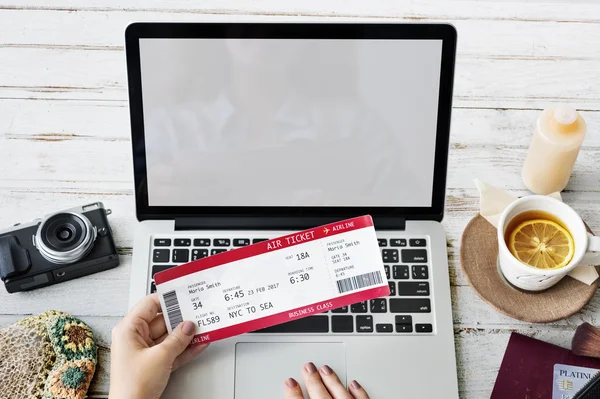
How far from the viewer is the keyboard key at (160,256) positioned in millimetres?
853

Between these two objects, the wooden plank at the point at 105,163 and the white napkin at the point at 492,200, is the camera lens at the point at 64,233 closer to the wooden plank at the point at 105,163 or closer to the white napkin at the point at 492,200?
the wooden plank at the point at 105,163

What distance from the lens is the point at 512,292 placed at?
849mm

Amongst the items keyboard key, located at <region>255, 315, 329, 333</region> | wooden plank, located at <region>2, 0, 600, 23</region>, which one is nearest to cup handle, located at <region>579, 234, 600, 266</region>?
keyboard key, located at <region>255, 315, 329, 333</region>

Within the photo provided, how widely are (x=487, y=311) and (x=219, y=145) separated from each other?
1.29 ft

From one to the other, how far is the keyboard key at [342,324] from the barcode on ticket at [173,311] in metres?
0.18

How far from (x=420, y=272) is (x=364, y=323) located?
0.31 feet

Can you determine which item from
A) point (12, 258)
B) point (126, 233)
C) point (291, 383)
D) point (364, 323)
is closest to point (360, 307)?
point (364, 323)

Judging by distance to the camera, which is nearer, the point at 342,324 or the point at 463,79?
the point at 342,324

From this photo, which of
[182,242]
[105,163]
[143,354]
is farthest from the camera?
[105,163]

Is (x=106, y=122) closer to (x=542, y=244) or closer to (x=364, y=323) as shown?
(x=364, y=323)

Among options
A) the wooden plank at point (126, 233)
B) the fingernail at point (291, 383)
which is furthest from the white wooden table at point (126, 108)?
the fingernail at point (291, 383)

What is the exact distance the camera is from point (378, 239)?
2.82 ft

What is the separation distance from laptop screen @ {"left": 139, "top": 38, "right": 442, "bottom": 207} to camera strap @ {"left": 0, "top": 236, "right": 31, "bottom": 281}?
0.58 feet

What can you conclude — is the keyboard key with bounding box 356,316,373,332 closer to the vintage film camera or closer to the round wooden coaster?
the round wooden coaster
